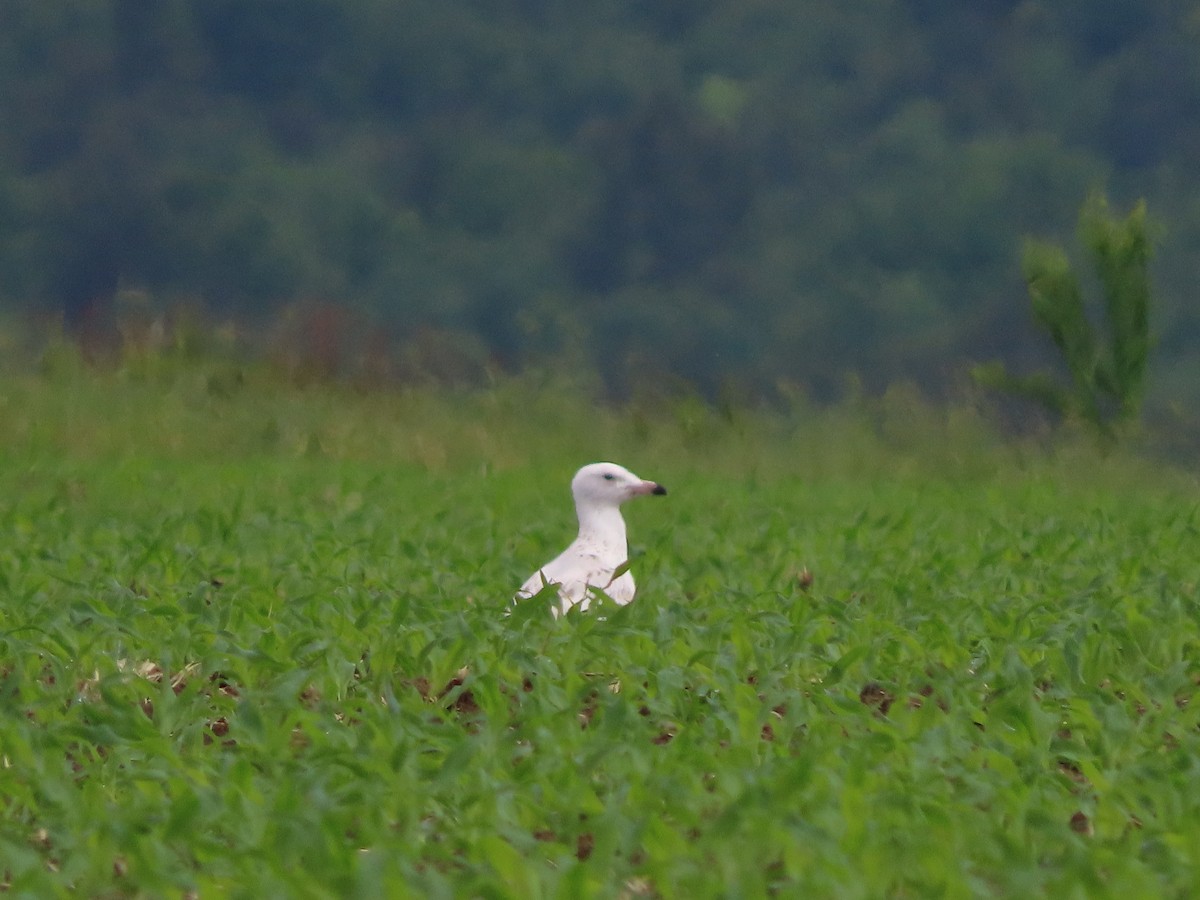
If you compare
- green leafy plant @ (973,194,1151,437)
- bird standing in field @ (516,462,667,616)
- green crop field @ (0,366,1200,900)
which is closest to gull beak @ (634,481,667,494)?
bird standing in field @ (516,462,667,616)

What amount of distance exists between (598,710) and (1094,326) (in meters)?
16.5

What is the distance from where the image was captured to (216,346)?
19156 millimetres

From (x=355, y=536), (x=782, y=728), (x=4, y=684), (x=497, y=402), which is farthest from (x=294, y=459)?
(x=782, y=728)

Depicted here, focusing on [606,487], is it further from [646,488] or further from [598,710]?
[598,710]

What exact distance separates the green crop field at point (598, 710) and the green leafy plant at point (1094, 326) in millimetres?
8945

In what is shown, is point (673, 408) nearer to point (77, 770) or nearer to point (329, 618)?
point (329, 618)

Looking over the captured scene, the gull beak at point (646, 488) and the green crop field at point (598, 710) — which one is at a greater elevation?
the green crop field at point (598, 710)

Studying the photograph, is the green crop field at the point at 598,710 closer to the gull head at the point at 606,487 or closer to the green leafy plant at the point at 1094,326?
the gull head at the point at 606,487

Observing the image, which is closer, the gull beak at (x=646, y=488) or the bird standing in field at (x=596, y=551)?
the bird standing in field at (x=596, y=551)

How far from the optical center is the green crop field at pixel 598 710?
3.84m

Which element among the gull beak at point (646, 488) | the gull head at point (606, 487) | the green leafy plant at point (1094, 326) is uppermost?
the gull head at point (606, 487)

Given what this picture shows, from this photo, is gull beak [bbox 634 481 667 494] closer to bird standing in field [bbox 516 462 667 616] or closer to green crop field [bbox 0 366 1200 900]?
bird standing in field [bbox 516 462 667 616]

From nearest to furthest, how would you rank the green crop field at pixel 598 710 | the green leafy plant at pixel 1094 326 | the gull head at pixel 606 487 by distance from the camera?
the green crop field at pixel 598 710 < the gull head at pixel 606 487 < the green leafy plant at pixel 1094 326

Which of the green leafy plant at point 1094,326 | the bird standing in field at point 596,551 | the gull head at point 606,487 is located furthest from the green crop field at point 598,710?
the green leafy plant at point 1094,326
